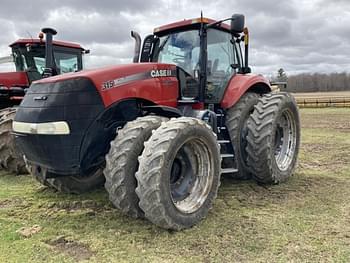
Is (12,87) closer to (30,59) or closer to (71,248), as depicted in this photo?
(30,59)

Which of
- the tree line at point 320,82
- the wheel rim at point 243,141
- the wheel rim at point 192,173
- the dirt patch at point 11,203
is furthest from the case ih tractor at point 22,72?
the tree line at point 320,82

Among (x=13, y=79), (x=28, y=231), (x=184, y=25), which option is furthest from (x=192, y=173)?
(x=13, y=79)

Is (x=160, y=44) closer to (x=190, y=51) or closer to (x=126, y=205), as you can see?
Answer: (x=190, y=51)

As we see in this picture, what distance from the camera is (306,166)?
283 inches

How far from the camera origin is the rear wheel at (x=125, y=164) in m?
3.71

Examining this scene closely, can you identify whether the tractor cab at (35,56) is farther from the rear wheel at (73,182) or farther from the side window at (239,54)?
the side window at (239,54)

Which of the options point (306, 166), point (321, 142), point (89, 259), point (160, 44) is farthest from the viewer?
point (321, 142)

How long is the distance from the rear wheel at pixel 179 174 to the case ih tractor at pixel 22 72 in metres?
3.50

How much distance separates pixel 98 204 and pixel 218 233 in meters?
1.76

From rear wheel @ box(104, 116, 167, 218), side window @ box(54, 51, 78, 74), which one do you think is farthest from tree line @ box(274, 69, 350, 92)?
rear wheel @ box(104, 116, 167, 218)

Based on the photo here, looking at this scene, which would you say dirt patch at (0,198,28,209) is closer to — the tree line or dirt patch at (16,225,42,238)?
dirt patch at (16,225,42,238)

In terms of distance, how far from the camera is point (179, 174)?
14.2 feet

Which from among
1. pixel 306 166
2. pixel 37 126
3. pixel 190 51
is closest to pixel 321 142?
pixel 306 166

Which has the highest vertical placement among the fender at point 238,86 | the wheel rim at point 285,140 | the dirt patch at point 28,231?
the fender at point 238,86
